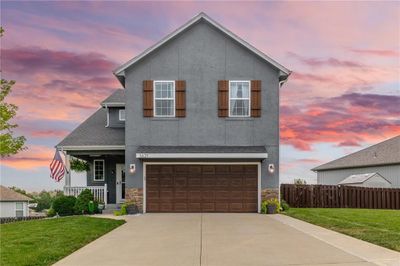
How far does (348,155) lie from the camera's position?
42.0 metres

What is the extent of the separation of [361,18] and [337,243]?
41.4ft

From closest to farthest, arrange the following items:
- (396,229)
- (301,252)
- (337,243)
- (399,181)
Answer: (301,252)
(337,243)
(396,229)
(399,181)

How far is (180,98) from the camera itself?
74.8 ft

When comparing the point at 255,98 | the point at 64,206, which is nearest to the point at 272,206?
the point at 255,98

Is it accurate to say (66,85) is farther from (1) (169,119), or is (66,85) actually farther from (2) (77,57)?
(1) (169,119)

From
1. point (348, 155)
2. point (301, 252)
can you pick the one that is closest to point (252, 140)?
point (301, 252)

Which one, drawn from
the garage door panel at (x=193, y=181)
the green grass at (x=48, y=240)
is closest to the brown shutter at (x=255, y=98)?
the garage door panel at (x=193, y=181)

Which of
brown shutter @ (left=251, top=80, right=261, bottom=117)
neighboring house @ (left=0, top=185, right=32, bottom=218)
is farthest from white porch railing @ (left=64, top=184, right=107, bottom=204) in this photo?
neighboring house @ (left=0, top=185, right=32, bottom=218)

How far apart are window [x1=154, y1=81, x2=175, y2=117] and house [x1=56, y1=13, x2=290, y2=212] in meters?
0.05

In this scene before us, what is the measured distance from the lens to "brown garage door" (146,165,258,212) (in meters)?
22.6

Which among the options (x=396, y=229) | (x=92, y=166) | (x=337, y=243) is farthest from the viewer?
(x=92, y=166)

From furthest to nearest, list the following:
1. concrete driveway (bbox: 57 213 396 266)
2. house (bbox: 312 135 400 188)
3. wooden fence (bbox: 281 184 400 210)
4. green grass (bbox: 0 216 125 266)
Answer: house (bbox: 312 135 400 188)
wooden fence (bbox: 281 184 400 210)
green grass (bbox: 0 216 125 266)
concrete driveway (bbox: 57 213 396 266)

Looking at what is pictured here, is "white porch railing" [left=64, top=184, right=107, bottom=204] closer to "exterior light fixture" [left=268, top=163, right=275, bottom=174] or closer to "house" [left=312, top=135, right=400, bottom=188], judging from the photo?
"exterior light fixture" [left=268, top=163, right=275, bottom=174]

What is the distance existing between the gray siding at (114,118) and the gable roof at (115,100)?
18.4 inches
